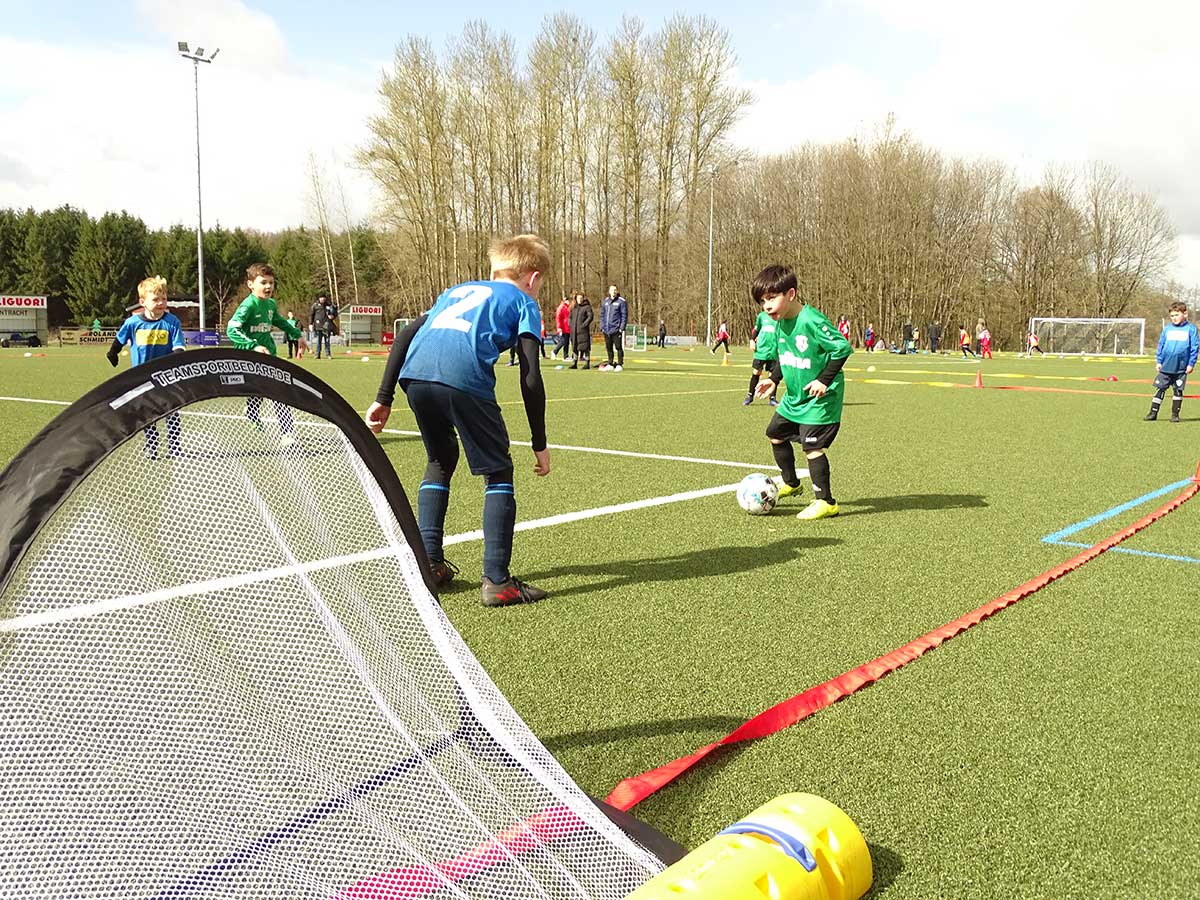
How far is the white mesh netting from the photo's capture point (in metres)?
1.71

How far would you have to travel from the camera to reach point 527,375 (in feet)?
15.3

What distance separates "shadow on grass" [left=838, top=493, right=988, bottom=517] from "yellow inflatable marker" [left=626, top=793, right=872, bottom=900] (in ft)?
16.3

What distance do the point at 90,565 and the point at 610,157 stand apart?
6766cm

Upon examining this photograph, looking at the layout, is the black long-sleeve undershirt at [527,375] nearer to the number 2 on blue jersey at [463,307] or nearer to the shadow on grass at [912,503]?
the number 2 on blue jersey at [463,307]

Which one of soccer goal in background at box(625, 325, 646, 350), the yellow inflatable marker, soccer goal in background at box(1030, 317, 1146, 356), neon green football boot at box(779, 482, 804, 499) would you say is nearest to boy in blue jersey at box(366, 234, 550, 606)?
the yellow inflatable marker

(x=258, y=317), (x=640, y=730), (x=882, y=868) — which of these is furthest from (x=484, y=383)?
(x=258, y=317)

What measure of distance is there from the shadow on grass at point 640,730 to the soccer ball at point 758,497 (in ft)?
12.1

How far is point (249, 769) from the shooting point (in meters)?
2.03

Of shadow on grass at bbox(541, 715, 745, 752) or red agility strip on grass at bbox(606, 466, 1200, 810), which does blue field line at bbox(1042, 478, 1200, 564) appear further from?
shadow on grass at bbox(541, 715, 745, 752)

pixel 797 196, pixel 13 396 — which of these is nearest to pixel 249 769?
pixel 13 396

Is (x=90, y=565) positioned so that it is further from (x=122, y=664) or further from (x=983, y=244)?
(x=983, y=244)

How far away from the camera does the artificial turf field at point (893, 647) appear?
2.65 m

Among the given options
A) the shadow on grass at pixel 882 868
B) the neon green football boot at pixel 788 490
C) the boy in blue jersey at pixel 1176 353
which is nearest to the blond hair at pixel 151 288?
the neon green football boot at pixel 788 490

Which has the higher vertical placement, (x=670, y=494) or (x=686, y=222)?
(x=686, y=222)
